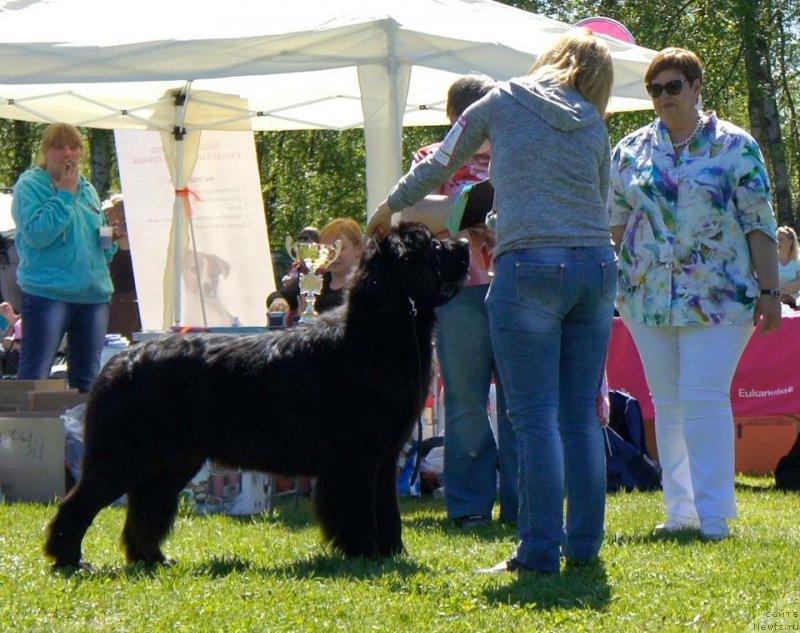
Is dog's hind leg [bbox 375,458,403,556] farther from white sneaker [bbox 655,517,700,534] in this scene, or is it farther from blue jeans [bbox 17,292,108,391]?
blue jeans [bbox 17,292,108,391]

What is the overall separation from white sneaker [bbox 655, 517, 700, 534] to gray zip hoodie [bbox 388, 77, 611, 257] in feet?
5.74

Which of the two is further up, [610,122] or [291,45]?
[610,122]

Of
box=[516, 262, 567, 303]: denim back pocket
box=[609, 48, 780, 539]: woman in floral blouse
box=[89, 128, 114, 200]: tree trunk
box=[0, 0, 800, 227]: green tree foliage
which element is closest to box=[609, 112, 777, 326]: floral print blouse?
box=[609, 48, 780, 539]: woman in floral blouse

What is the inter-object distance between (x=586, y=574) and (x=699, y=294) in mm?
1389

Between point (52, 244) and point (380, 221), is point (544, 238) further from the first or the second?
point (52, 244)

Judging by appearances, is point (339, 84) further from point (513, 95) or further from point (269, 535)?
point (513, 95)

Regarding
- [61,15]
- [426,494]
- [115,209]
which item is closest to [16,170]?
[115,209]

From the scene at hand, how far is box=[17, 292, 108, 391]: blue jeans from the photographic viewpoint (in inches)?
273

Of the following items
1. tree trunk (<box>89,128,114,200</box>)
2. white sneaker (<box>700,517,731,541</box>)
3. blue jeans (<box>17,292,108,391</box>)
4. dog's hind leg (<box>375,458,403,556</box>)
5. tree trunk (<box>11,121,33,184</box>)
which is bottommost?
white sneaker (<box>700,517,731,541</box>)

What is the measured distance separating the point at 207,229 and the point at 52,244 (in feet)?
9.79

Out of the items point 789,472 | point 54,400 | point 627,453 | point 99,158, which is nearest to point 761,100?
point 99,158

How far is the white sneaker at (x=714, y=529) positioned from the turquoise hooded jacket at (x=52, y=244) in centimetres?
387

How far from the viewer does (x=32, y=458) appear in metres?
6.33

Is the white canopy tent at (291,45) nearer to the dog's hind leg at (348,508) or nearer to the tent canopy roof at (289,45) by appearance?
the tent canopy roof at (289,45)
